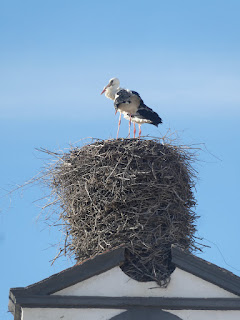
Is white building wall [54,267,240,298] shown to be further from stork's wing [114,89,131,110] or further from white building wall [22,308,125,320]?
stork's wing [114,89,131,110]

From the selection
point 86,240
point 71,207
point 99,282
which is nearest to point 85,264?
point 99,282

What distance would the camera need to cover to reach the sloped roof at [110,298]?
7875 millimetres

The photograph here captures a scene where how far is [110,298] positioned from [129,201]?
1635 mm

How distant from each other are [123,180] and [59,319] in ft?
7.48

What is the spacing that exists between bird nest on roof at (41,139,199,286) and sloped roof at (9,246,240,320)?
0.28m

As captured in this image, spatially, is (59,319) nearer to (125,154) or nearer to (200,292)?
(200,292)

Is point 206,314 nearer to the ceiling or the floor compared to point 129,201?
nearer to the floor

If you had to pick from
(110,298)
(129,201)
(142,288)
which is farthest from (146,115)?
(110,298)

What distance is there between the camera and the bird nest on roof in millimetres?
8797

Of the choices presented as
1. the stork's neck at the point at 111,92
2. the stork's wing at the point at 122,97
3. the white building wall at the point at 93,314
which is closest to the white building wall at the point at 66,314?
the white building wall at the point at 93,314

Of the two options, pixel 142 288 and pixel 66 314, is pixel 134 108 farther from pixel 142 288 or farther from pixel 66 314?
pixel 66 314

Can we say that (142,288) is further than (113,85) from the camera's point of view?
No

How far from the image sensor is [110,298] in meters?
7.95

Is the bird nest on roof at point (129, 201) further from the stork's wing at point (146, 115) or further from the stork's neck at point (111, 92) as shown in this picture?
the stork's neck at point (111, 92)
